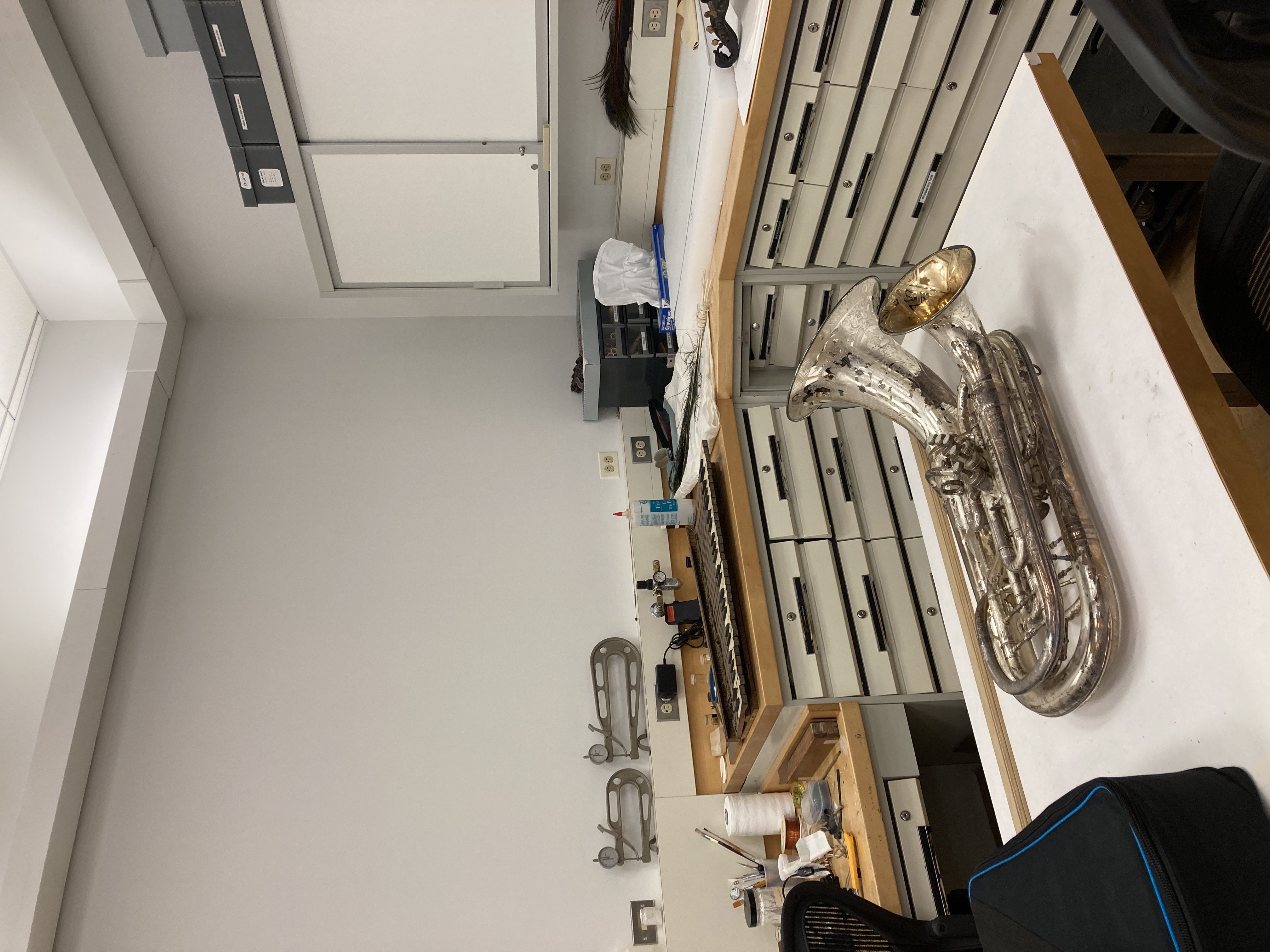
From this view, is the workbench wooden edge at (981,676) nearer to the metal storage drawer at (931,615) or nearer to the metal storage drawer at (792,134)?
the metal storage drawer at (931,615)

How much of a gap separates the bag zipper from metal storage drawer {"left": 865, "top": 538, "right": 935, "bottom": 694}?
5.15 feet

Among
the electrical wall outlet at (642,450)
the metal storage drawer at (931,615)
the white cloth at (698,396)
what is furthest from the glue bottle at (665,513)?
the metal storage drawer at (931,615)

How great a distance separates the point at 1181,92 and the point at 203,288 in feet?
15.6

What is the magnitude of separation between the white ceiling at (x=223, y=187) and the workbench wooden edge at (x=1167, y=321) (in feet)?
7.52

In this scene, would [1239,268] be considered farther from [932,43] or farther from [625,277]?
[625,277]

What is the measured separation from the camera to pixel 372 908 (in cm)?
333

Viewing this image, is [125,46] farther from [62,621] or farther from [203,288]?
[62,621]

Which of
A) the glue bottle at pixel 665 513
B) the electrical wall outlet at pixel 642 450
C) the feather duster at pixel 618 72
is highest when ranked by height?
the feather duster at pixel 618 72

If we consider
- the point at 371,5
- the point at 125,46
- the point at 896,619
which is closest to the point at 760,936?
the point at 896,619

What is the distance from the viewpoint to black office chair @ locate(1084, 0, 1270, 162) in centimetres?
62

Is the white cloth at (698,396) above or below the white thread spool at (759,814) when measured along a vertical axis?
above

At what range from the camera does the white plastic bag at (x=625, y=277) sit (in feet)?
13.2

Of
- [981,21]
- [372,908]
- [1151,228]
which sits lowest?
[372,908]

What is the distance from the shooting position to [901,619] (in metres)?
2.62
